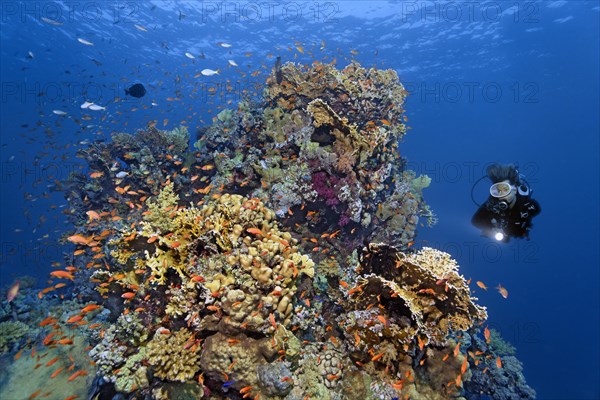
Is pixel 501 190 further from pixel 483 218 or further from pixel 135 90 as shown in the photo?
pixel 135 90

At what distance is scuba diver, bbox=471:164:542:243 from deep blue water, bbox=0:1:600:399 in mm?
3069

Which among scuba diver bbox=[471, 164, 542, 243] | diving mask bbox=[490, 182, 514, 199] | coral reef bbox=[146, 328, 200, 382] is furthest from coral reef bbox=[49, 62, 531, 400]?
diving mask bbox=[490, 182, 514, 199]

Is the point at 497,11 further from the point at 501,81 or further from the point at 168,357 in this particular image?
the point at 168,357

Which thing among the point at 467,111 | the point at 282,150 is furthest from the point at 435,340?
the point at 467,111

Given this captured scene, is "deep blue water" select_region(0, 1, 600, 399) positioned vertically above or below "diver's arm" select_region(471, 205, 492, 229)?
above

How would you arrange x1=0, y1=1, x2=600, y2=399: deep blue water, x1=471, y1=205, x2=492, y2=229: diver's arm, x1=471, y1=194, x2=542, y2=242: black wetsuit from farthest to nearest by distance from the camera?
x1=0, y1=1, x2=600, y2=399: deep blue water < x1=471, y1=205, x2=492, y2=229: diver's arm < x1=471, y1=194, x2=542, y2=242: black wetsuit

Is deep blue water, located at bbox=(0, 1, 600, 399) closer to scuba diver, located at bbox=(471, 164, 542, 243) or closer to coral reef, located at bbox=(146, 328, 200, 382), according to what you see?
scuba diver, located at bbox=(471, 164, 542, 243)

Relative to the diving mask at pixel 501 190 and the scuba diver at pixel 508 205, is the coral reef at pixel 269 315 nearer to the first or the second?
the scuba diver at pixel 508 205

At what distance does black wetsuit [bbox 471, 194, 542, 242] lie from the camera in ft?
15.9

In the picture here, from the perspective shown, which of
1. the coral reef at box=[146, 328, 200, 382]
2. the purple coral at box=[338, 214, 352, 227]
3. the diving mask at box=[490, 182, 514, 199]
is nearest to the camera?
the coral reef at box=[146, 328, 200, 382]

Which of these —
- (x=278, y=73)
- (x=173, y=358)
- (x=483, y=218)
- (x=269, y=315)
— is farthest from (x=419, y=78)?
(x=173, y=358)

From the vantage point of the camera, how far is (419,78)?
149ft

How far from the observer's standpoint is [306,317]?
5602 mm

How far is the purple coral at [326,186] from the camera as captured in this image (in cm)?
861
